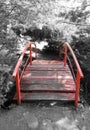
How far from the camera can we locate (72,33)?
7.20 metres

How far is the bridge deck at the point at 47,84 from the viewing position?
476cm

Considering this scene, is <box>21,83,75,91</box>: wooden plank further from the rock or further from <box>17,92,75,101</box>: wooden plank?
the rock

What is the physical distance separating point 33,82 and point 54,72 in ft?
3.28

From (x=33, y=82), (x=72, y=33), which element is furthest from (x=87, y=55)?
(x=33, y=82)

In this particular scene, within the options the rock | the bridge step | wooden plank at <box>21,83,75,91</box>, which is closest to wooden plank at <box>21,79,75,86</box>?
wooden plank at <box>21,83,75,91</box>

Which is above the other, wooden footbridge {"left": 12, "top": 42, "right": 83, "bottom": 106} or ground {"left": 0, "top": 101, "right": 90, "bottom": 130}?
wooden footbridge {"left": 12, "top": 42, "right": 83, "bottom": 106}

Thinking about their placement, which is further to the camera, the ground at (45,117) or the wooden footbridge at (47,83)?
the wooden footbridge at (47,83)

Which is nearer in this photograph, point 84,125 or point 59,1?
point 84,125

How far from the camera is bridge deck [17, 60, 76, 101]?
4762mm

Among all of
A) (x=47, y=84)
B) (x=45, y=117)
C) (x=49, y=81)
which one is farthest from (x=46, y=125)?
(x=49, y=81)

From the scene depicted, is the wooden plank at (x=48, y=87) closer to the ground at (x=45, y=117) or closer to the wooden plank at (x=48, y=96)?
the wooden plank at (x=48, y=96)

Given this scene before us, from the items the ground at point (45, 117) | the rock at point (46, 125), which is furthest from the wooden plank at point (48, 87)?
the rock at point (46, 125)

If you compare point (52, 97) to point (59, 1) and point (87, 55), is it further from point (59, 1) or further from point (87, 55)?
point (59, 1)

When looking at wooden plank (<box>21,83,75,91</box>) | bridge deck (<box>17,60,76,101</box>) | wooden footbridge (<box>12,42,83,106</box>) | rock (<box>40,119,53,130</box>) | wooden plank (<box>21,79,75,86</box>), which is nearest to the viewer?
rock (<box>40,119,53,130</box>)
